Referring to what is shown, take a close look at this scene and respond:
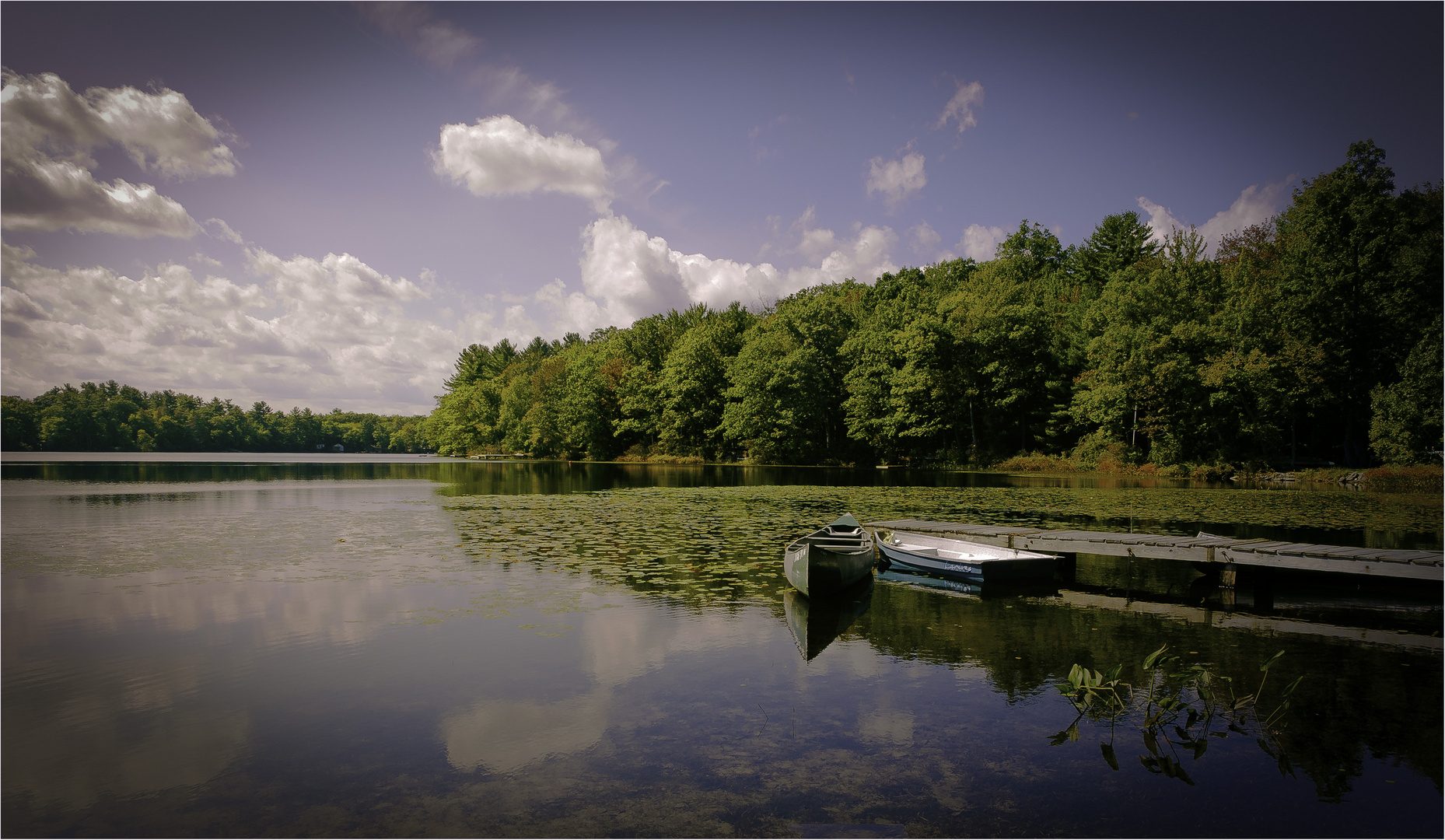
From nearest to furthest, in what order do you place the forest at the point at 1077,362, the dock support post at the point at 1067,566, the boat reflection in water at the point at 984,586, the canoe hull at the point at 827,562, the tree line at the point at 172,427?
the canoe hull at the point at 827,562 < the boat reflection in water at the point at 984,586 < the dock support post at the point at 1067,566 < the forest at the point at 1077,362 < the tree line at the point at 172,427

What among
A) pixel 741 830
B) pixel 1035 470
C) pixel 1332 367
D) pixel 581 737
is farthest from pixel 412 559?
pixel 1332 367

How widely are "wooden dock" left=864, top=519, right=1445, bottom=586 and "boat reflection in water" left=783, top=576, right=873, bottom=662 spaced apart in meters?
3.56

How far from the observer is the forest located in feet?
147

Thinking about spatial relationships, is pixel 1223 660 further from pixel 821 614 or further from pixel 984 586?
pixel 821 614

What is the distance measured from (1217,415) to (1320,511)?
87.7 ft

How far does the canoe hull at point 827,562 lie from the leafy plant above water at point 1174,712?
15.6 feet

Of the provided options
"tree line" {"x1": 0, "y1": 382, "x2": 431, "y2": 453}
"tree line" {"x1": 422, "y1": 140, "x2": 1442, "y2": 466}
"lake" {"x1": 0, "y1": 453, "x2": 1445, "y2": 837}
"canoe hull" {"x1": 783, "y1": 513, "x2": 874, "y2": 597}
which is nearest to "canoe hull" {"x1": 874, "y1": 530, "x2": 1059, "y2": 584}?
"lake" {"x1": 0, "y1": 453, "x2": 1445, "y2": 837}

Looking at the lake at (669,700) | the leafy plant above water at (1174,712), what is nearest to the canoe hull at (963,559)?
the lake at (669,700)

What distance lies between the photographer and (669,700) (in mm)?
8102

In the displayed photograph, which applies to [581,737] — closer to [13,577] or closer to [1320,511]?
[13,577]

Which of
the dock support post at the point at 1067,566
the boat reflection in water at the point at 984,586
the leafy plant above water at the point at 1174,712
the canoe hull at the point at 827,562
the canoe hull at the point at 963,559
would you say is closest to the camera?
the leafy plant above water at the point at 1174,712

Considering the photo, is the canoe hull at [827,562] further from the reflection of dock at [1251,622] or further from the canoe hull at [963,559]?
the reflection of dock at [1251,622]

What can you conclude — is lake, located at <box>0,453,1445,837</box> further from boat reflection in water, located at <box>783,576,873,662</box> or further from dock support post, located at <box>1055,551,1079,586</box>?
dock support post, located at <box>1055,551,1079,586</box>

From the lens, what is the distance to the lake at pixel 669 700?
5816 millimetres
